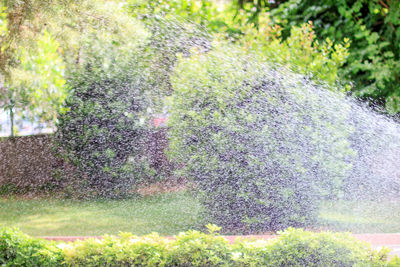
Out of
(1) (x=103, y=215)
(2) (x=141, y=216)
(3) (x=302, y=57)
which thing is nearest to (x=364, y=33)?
(3) (x=302, y=57)

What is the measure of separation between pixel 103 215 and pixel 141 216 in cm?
→ 52

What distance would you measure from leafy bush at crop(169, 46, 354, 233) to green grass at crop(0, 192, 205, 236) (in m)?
0.80

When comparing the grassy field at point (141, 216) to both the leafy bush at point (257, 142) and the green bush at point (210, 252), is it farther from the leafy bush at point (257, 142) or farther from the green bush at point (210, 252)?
the green bush at point (210, 252)

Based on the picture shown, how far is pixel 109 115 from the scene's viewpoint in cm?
678

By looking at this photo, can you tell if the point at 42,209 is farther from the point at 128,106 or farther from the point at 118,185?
the point at 128,106

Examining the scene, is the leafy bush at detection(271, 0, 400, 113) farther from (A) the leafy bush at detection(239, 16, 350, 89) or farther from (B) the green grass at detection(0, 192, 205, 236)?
(B) the green grass at detection(0, 192, 205, 236)

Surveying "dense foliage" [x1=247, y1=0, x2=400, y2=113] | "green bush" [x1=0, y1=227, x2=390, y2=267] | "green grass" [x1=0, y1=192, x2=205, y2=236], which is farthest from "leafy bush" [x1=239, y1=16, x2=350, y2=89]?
"green bush" [x1=0, y1=227, x2=390, y2=267]

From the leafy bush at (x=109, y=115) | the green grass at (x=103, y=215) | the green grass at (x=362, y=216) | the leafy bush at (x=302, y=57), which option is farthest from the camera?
the leafy bush at (x=109, y=115)

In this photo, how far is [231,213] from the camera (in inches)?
209

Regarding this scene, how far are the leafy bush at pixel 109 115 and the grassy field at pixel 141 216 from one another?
0.47m

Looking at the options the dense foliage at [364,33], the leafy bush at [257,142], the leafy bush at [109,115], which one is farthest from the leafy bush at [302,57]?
the leafy bush at [109,115]

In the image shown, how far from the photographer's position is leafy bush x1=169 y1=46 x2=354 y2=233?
5.00 meters

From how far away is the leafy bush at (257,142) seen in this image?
16.4 ft

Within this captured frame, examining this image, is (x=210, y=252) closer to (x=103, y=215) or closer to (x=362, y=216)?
(x=103, y=215)
